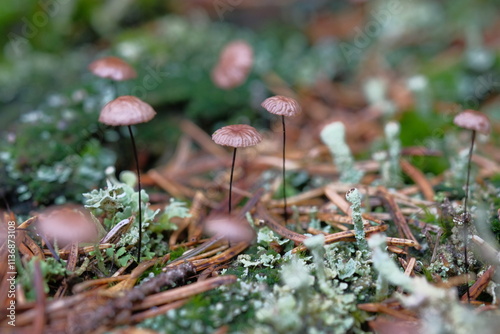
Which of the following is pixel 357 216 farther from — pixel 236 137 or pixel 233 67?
pixel 233 67

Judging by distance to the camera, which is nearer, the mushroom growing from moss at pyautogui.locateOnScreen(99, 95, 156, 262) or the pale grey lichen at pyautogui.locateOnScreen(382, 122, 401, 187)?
the mushroom growing from moss at pyautogui.locateOnScreen(99, 95, 156, 262)

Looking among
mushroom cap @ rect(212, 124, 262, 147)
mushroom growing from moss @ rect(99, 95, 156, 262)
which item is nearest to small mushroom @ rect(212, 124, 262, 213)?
mushroom cap @ rect(212, 124, 262, 147)

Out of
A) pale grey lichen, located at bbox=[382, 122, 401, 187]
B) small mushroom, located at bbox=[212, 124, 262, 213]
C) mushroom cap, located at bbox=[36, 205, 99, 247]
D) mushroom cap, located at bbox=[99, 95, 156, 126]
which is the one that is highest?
mushroom cap, located at bbox=[99, 95, 156, 126]

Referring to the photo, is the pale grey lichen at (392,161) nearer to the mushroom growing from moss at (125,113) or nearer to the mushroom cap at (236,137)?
the mushroom cap at (236,137)

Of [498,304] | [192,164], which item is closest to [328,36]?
[192,164]

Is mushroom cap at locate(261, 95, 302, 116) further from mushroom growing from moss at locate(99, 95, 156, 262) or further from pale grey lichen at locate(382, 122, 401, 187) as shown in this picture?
pale grey lichen at locate(382, 122, 401, 187)

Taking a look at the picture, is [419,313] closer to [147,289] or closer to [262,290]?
[262,290]

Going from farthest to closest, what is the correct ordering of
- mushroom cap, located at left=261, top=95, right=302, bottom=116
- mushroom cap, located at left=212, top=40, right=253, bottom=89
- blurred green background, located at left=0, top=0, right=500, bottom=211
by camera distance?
mushroom cap, located at left=212, top=40, right=253, bottom=89 → blurred green background, located at left=0, top=0, right=500, bottom=211 → mushroom cap, located at left=261, top=95, right=302, bottom=116
